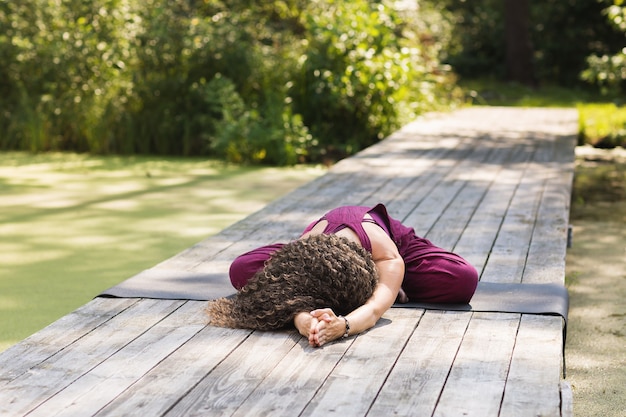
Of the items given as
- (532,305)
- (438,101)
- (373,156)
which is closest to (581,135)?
(438,101)

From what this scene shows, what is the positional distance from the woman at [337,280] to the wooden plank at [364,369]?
0.07m

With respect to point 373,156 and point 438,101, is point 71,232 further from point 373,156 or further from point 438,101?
point 438,101

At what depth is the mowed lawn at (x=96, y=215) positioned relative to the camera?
4754 millimetres

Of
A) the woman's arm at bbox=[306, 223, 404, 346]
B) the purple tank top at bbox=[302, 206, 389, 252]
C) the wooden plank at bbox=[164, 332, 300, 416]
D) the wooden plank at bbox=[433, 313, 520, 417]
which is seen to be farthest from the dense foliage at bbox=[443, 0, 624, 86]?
the wooden plank at bbox=[164, 332, 300, 416]

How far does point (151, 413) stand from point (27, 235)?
397cm

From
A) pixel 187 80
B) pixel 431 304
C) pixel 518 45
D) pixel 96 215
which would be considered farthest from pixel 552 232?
pixel 518 45

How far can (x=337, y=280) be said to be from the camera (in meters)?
3.02

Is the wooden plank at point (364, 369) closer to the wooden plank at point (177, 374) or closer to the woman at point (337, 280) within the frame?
the woman at point (337, 280)

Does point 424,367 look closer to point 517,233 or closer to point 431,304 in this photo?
point 431,304

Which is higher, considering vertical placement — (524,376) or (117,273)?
(524,376)

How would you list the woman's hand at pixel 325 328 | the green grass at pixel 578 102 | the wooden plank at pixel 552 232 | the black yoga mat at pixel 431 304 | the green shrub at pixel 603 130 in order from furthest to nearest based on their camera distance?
the green grass at pixel 578 102 < the green shrub at pixel 603 130 < the wooden plank at pixel 552 232 < the black yoga mat at pixel 431 304 < the woman's hand at pixel 325 328

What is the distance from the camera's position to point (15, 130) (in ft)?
33.1

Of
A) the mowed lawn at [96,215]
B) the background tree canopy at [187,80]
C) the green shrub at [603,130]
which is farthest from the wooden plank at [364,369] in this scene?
the green shrub at [603,130]

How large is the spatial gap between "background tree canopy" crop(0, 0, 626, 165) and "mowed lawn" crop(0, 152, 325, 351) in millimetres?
415
